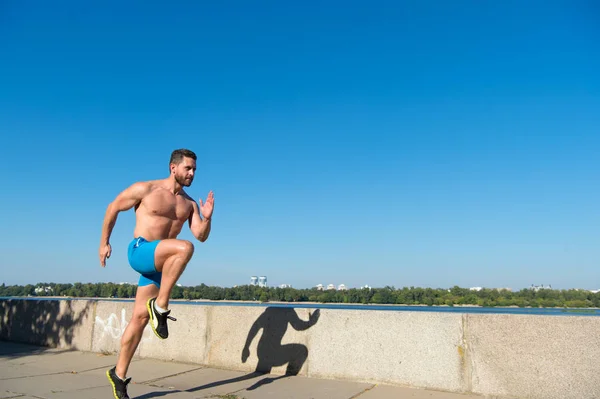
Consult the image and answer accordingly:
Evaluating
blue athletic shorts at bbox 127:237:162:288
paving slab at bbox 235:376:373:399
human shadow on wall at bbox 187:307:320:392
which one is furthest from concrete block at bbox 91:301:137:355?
blue athletic shorts at bbox 127:237:162:288

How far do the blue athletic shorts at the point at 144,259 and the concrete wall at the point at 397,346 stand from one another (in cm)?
186

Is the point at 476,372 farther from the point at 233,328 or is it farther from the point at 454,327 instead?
the point at 233,328

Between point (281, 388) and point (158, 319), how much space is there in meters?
1.59

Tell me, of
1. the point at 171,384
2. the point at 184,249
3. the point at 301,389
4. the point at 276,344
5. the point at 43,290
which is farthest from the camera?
the point at 43,290

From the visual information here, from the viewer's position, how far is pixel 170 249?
3.26 metres

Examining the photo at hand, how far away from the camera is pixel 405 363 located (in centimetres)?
420

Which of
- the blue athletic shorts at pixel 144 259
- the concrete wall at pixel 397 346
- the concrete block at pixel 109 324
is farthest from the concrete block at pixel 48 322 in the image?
the blue athletic shorts at pixel 144 259

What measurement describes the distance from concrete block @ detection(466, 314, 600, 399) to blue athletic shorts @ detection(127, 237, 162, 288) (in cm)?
294

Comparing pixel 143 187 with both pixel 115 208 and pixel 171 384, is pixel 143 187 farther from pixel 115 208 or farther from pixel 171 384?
pixel 171 384

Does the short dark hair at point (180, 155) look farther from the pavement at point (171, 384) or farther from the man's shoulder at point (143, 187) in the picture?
the pavement at point (171, 384)

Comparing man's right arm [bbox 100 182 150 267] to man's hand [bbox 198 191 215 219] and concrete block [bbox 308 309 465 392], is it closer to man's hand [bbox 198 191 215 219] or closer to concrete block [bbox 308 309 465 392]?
man's hand [bbox 198 191 215 219]

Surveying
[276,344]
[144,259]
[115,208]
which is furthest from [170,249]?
[276,344]

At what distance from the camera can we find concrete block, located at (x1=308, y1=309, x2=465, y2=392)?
4.04 meters

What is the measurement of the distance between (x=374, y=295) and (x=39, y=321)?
64.6m
